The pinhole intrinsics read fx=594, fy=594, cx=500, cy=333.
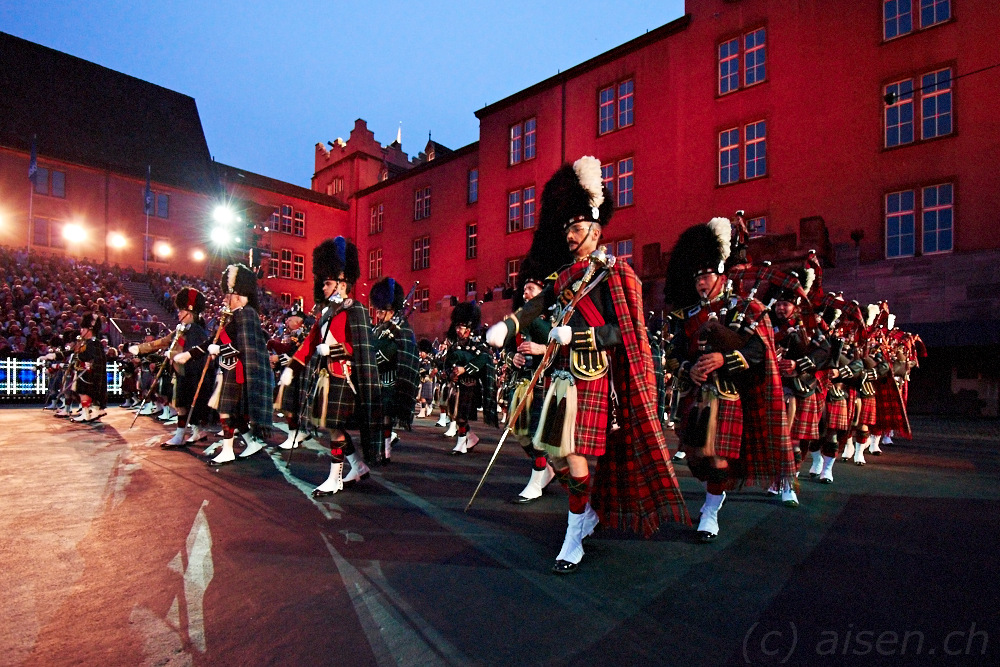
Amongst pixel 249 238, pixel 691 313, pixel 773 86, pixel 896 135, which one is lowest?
pixel 691 313

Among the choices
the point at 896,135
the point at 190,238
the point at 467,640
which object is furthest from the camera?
the point at 190,238

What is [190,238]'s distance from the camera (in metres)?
39.5

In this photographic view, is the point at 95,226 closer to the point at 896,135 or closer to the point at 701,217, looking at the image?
the point at 701,217

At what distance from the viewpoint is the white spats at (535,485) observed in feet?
19.8

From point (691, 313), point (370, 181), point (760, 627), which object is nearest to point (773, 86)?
point (691, 313)

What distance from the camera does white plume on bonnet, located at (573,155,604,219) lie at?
13.9ft

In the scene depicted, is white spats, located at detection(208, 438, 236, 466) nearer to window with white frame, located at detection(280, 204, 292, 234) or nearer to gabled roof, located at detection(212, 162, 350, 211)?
gabled roof, located at detection(212, 162, 350, 211)

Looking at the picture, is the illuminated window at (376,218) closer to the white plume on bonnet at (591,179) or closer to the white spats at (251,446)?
the white spats at (251,446)

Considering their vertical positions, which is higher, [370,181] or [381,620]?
[370,181]

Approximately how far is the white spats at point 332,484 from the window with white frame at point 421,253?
2953 cm

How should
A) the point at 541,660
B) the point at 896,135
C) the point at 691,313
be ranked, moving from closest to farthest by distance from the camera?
the point at 541,660
the point at 691,313
the point at 896,135

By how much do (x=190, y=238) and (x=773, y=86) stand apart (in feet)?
117

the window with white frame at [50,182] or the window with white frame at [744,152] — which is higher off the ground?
the window with white frame at [50,182]

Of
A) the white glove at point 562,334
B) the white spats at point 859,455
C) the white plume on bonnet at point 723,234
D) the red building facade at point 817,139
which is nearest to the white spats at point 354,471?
the white glove at point 562,334
